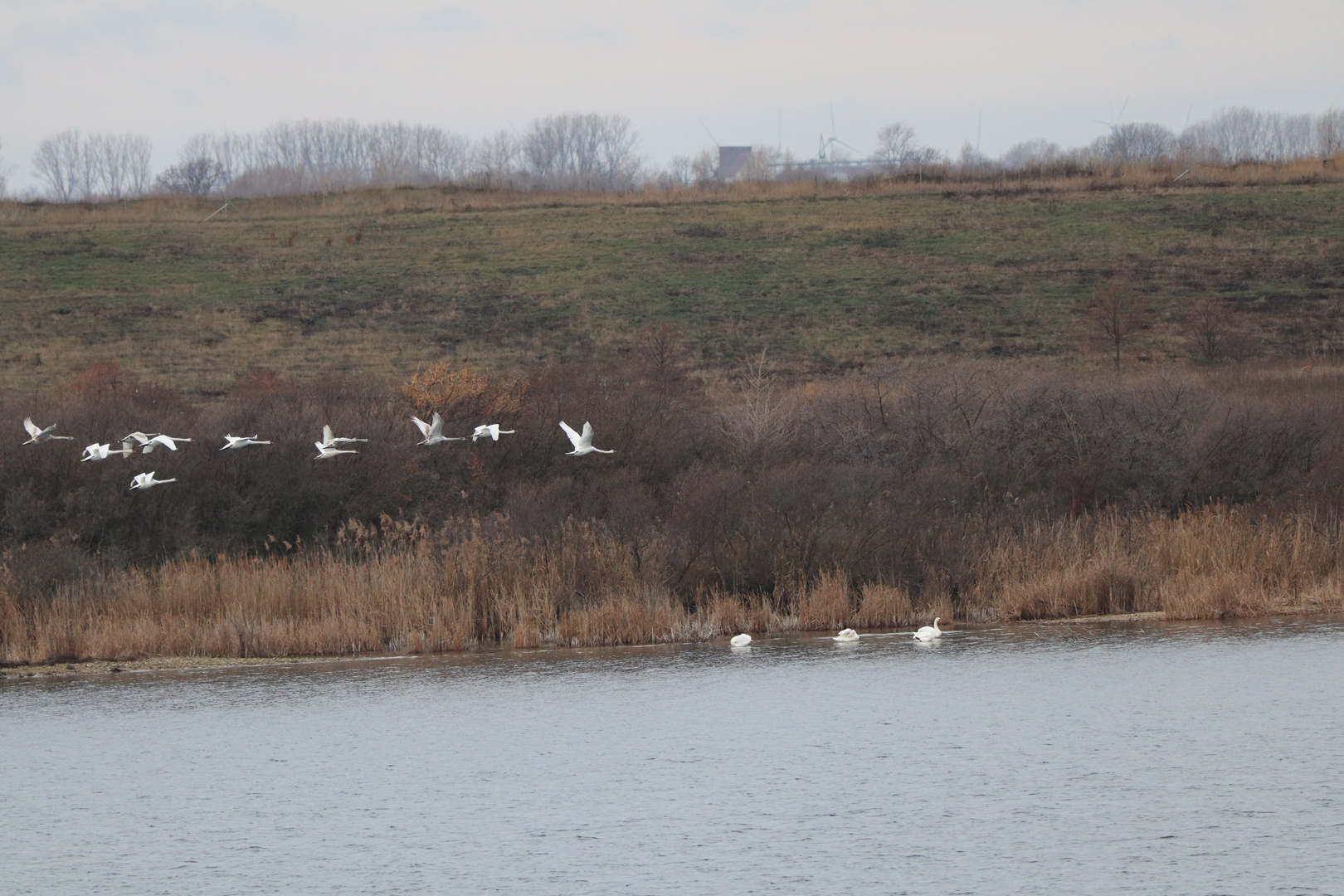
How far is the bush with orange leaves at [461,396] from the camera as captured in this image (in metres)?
26.9

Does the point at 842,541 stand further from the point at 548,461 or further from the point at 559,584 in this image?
the point at 548,461

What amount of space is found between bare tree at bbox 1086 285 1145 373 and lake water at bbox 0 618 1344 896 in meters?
26.4

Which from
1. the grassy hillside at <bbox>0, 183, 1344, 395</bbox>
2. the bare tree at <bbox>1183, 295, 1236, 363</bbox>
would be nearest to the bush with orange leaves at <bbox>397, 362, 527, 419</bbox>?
the grassy hillside at <bbox>0, 183, 1344, 395</bbox>

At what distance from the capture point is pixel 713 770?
13.4 metres

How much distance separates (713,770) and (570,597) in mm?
6414

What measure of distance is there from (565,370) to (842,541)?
1100cm

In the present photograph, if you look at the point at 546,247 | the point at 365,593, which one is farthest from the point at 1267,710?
the point at 546,247

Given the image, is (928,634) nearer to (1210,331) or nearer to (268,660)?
(268,660)

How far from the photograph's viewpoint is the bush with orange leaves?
26.9m

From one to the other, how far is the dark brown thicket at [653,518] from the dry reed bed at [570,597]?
0.04 m

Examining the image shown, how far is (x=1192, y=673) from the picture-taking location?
1605 centimetres

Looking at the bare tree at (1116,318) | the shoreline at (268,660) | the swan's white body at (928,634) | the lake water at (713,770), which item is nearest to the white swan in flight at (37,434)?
the shoreline at (268,660)

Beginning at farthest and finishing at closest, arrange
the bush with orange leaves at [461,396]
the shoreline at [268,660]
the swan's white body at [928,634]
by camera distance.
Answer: the bush with orange leaves at [461,396], the shoreline at [268,660], the swan's white body at [928,634]

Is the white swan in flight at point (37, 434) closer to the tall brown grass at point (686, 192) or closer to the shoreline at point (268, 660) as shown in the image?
the shoreline at point (268, 660)
